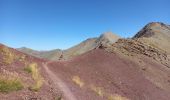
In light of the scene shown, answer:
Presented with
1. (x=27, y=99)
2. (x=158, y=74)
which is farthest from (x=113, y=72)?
(x=27, y=99)

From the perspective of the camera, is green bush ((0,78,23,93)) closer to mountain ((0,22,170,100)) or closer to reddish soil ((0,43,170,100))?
mountain ((0,22,170,100))

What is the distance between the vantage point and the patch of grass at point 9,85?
14.1 metres

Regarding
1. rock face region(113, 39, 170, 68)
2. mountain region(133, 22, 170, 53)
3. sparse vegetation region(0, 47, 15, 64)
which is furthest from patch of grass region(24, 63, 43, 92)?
mountain region(133, 22, 170, 53)

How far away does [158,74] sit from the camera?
40.7 metres

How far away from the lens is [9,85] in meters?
14.5

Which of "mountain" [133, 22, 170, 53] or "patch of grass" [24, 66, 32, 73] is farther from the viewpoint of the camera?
"mountain" [133, 22, 170, 53]

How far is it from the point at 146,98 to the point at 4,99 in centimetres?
1975

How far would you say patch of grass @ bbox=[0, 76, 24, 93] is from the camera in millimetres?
14061

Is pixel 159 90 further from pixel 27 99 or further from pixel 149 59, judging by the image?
pixel 27 99

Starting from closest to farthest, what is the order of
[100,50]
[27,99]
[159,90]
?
[27,99], [159,90], [100,50]

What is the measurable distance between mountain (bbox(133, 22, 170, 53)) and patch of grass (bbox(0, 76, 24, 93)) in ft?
126

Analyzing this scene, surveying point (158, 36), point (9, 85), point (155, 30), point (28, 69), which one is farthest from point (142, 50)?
point (9, 85)

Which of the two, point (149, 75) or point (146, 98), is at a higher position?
point (149, 75)

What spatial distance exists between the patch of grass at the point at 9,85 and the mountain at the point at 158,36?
3834 cm
